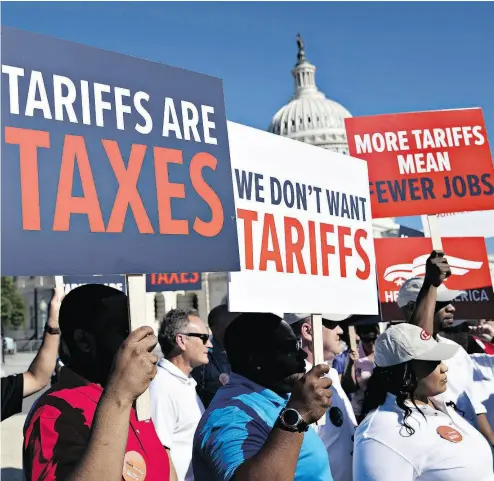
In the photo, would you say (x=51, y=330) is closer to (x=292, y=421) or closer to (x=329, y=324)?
(x=329, y=324)

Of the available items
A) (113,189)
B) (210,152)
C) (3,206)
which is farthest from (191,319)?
(3,206)

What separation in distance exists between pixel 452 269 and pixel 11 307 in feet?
162

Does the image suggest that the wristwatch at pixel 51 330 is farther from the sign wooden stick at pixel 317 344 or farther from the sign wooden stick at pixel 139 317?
the sign wooden stick at pixel 139 317

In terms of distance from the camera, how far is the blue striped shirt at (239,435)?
2.29 metres

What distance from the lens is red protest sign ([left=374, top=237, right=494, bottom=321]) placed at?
18.6 feet

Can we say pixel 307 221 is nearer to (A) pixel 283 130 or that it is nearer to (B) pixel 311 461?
(B) pixel 311 461

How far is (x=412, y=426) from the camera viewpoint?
9.61 feet

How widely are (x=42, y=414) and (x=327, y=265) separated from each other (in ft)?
6.01

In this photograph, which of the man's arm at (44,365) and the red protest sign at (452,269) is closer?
the man's arm at (44,365)

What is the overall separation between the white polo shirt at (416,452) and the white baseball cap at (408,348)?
21cm

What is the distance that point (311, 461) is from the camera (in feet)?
8.25

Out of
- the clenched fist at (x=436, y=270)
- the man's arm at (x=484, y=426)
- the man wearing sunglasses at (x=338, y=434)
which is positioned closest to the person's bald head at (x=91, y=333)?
the man wearing sunglasses at (x=338, y=434)

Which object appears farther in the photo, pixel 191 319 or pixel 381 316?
pixel 381 316

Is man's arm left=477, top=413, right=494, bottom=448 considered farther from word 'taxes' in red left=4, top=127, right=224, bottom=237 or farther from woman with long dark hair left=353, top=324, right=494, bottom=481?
word 'taxes' in red left=4, top=127, right=224, bottom=237
